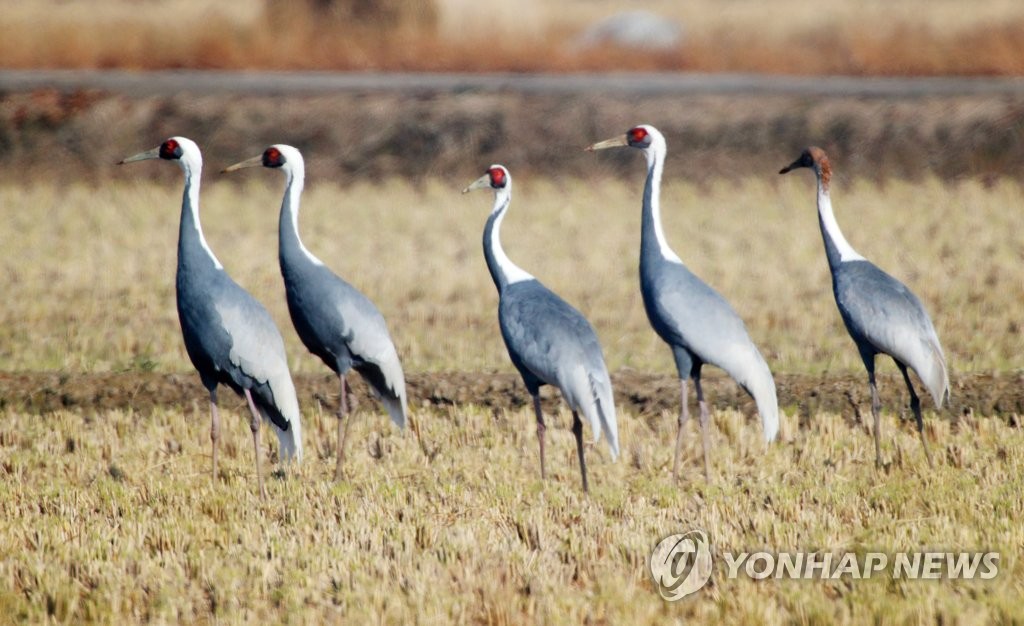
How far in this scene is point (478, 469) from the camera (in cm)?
765

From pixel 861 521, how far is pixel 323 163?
484 inches

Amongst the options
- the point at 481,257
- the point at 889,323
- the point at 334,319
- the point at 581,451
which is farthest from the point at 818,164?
the point at 481,257

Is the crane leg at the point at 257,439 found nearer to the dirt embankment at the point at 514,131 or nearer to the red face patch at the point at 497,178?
the red face patch at the point at 497,178

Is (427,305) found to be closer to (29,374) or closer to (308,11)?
(29,374)

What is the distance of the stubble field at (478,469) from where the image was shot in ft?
18.7

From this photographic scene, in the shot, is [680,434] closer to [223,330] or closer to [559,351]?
[559,351]

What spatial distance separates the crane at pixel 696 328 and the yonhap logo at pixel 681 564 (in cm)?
112

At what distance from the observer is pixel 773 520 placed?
256 inches

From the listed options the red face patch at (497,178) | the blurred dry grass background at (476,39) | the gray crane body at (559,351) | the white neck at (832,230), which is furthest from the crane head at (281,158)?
the blurred dry grass background at (476,39)

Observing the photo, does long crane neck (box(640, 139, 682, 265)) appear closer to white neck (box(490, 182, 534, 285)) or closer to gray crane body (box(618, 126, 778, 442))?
gray crane body (box(618, 126, 778, 442))

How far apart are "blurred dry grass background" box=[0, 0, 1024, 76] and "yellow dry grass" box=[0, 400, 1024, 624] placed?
14748 millimetres

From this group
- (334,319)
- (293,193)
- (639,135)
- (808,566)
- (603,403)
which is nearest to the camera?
(808,566)

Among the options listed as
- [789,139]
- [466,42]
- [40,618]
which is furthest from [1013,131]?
[40,618]

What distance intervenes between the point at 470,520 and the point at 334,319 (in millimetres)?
1442
